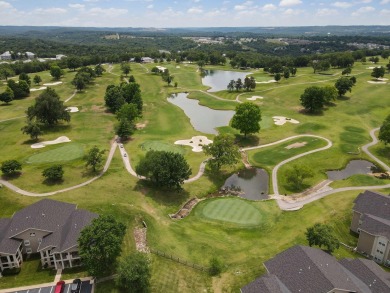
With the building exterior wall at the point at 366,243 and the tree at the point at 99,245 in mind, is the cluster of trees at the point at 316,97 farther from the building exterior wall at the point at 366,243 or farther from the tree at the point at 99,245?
the tree at the point at 99,245

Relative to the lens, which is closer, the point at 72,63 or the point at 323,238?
the point at 323,238

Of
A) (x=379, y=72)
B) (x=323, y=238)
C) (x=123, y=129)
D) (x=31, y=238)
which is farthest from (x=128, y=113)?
(x=379, y=72)

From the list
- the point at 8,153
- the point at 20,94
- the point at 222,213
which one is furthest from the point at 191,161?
the point at 20,94

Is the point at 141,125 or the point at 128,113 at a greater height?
the point at 128,113

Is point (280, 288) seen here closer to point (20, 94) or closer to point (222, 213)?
point (222, 213)

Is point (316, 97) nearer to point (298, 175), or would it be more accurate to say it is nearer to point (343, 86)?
point (343, 86)

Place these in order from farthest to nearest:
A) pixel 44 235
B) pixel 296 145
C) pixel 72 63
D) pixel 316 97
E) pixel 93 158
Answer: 1. pixel 72 63
2. pixel 316 97
3. pixel 296 145
4. pixel 93 158
5. pixel 44 235

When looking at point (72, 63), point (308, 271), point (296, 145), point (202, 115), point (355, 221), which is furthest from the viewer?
point (72, 63)

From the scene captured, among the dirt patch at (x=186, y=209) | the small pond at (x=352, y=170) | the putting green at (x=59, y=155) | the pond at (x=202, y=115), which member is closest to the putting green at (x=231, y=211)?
the dirt patch at (x=186, y=209)
